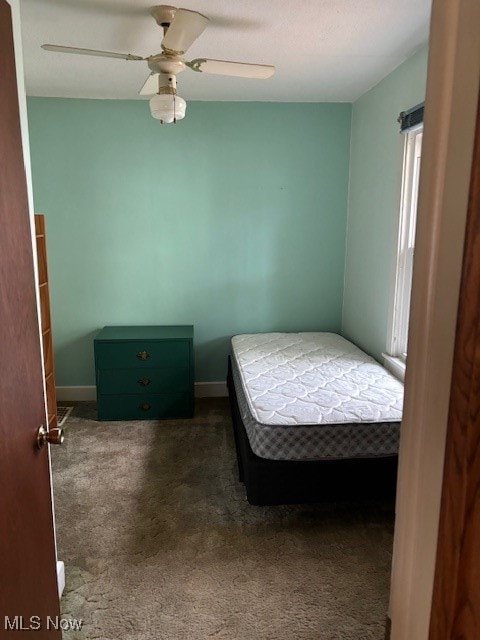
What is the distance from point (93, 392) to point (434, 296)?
364cm

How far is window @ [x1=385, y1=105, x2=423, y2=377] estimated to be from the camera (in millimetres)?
2646

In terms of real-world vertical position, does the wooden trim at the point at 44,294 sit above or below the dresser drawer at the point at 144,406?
above

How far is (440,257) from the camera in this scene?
1.82ft

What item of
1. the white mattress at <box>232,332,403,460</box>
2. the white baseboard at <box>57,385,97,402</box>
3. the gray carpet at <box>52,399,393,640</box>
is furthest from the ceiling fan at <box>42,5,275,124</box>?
the white baseboard at <box>57,385,97,402</box>

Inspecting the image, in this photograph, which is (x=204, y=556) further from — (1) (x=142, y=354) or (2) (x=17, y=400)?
(1) (x=142, y=354)

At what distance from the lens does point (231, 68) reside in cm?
217

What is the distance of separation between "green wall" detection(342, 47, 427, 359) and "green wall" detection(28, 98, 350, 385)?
Answer: 0.20 m

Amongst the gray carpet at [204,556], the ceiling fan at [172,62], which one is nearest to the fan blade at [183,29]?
the ceiling fan at [172,62]

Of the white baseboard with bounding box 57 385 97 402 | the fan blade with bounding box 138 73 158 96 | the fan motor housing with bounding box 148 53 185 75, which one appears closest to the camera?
the fan motor housing with bounding box 148 53 185 75

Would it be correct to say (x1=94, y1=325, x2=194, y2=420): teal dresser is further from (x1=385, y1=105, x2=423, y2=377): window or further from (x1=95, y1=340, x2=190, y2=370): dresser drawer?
(x1=385, y1=105, x2=423, y2=377): window

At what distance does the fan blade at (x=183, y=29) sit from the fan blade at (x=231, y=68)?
0.10m

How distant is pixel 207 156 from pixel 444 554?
341cm

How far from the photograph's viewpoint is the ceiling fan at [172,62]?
1.90 m

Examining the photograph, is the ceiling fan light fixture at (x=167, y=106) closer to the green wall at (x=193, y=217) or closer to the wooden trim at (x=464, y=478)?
the green wall at (x=193, y=217)
